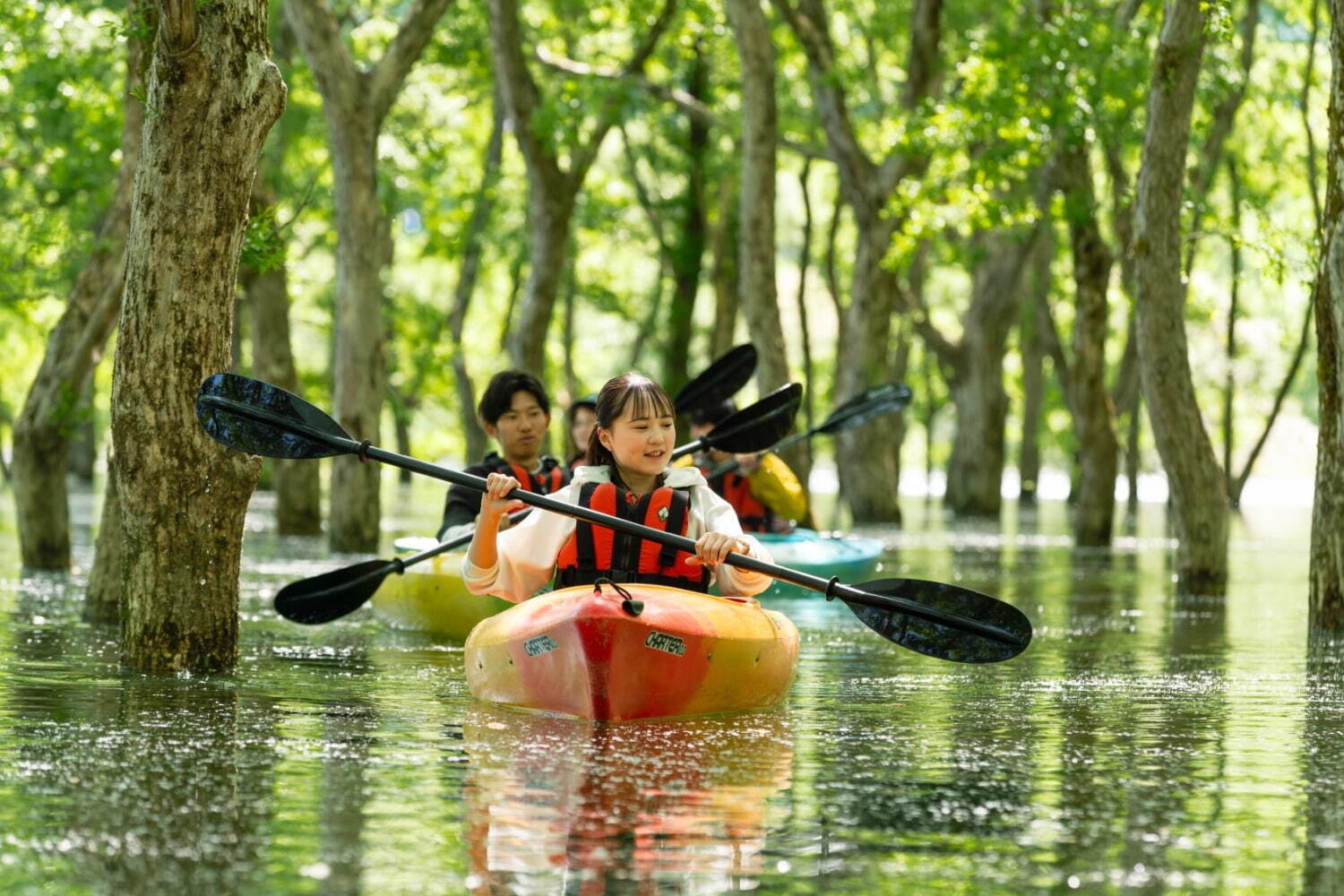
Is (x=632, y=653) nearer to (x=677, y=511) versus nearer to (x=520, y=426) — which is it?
(x=677, y=511)

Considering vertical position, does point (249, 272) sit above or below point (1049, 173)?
below

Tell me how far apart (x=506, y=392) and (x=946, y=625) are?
9.87ft

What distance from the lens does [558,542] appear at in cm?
750

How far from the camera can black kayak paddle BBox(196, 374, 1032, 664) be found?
7.49 metres

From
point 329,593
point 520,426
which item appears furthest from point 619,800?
point 520,426

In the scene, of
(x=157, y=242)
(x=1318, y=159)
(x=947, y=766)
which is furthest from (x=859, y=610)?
(x=1318, y=159)

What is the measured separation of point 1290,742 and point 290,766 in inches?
138

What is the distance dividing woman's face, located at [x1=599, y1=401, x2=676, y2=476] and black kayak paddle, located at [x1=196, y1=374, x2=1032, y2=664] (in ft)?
1.09

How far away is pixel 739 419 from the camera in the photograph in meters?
9.99

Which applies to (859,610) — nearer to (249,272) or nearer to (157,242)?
(157,242)

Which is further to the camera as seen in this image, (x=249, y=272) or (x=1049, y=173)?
(x=1049, y=173)

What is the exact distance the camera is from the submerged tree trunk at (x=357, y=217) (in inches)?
645

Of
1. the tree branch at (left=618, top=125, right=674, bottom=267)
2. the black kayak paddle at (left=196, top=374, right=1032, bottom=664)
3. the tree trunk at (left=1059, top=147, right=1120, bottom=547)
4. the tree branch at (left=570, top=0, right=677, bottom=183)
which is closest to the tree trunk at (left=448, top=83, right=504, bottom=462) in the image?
the tree branch at (left=618, top=125, right=674, bottom=267)

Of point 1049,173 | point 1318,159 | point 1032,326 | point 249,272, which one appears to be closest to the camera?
point 249,272
